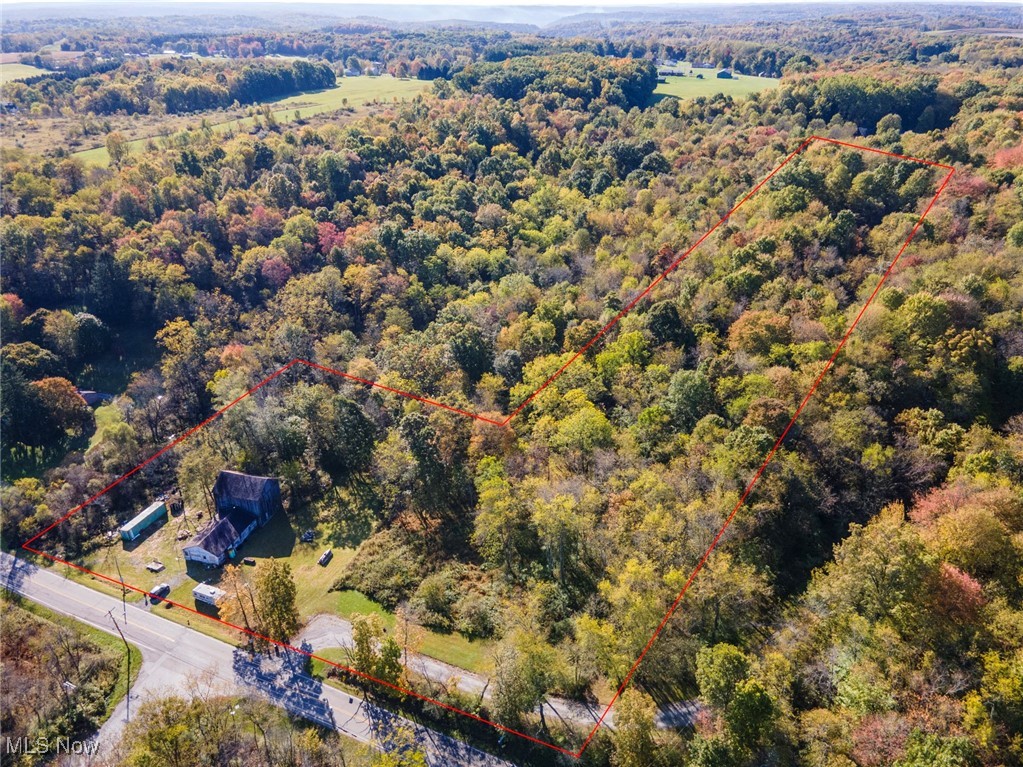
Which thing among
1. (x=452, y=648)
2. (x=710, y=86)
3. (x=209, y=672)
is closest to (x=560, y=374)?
(x=452, y=648)

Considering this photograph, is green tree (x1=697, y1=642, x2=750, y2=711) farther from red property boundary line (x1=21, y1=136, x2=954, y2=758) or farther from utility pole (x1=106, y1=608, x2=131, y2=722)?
utility pole (x1=106, y1=608, x2=131, y2=722)

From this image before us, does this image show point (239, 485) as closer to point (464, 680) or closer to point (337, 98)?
point (464, 680)

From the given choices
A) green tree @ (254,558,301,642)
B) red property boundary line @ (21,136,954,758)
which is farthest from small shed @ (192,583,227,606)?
green tree @ (254,558,301,642)

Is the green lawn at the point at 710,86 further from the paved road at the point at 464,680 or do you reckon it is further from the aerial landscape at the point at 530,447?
the paved road at the point at 464,680

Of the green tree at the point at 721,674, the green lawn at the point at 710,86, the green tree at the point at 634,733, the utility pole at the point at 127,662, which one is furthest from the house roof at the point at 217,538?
the green lawn at the point at 710,86

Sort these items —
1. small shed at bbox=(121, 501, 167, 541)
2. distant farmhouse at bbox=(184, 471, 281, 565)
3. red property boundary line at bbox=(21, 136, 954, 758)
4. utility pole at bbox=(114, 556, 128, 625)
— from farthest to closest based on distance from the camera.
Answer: small shed at bbox=(121, 501, 167, 541)
distant farmhouse at bbox=(184, 471, 281, 565)
utility pole at bbox=(114, 556, 128, 625)
red property boundary line at bbox=(21, 136, 954, 758)
